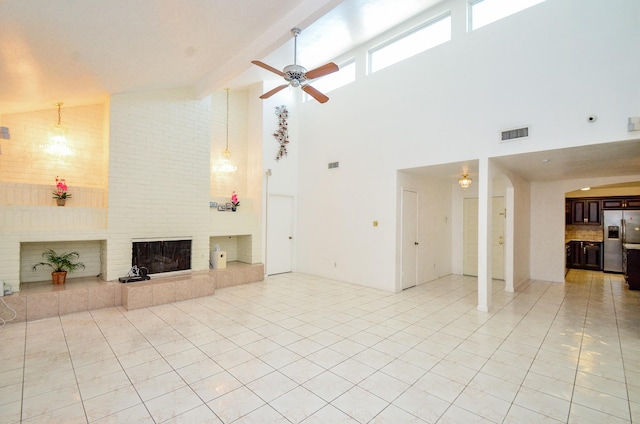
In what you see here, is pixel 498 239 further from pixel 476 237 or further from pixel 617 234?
pixel 617 234

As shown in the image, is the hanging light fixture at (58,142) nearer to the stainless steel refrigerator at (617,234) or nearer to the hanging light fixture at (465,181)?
the hanging light fixture at (465,181)

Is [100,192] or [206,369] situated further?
[100,192]

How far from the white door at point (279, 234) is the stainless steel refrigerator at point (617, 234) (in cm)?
833

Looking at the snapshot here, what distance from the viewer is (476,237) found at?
7.21 metres

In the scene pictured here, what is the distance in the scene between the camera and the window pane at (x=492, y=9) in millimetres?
4516

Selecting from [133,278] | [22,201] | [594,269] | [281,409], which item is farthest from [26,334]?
[594,269]

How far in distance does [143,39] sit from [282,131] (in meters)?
4.14

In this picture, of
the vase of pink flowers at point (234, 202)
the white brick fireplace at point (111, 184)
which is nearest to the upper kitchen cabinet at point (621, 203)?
the vase of pink flowers at point (234, 202)

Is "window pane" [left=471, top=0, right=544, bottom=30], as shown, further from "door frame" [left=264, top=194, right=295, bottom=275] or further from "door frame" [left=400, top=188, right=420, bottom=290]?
"door frame" [left=264, top=194, right=295, bottom=275]

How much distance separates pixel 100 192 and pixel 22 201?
3.23 ft

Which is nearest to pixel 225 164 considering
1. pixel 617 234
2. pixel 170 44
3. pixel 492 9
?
pixel 170 44

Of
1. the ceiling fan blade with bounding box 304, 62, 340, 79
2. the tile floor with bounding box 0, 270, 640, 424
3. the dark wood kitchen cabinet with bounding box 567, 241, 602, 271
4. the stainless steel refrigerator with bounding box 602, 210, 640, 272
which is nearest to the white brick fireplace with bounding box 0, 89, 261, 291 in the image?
the tile floor with bounding box 0, 270, 640, 424

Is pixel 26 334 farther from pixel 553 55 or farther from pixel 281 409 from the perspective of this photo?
pixel 553 55

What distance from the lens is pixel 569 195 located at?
877 cm
